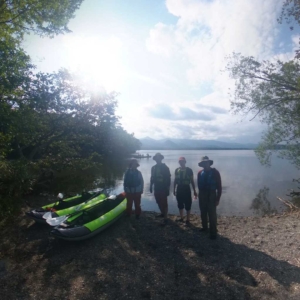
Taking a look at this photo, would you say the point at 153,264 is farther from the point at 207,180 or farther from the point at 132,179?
the point at 132,179

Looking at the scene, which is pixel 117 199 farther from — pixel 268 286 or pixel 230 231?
pixel 268 286

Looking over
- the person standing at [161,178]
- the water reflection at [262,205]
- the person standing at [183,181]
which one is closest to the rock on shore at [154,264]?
the person standing at [183,181]

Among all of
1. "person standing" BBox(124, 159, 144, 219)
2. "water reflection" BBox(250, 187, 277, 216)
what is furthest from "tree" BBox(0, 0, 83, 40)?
"water reflection" BBox(250, 187, 277, 216)

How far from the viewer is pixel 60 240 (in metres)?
7.23

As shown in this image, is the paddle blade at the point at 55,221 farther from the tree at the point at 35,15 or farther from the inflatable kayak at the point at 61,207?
the tree at the point at 35,15

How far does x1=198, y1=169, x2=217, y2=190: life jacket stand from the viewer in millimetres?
7086

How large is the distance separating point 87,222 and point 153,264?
316 centimetres

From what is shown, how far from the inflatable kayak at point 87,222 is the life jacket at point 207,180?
139 inches

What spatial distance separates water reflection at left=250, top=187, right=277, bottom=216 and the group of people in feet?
25.2

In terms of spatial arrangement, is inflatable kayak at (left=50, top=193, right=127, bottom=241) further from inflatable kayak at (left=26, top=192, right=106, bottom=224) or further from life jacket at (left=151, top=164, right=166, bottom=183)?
life jacket at (left=151, top=164, right=166, bottom=183)

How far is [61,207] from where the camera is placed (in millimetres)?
10180

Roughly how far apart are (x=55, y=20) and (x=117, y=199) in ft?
25.8

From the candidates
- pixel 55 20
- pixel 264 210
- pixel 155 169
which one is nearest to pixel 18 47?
pixel 55 20

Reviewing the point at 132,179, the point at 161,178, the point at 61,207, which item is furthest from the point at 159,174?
the point at 61,207
